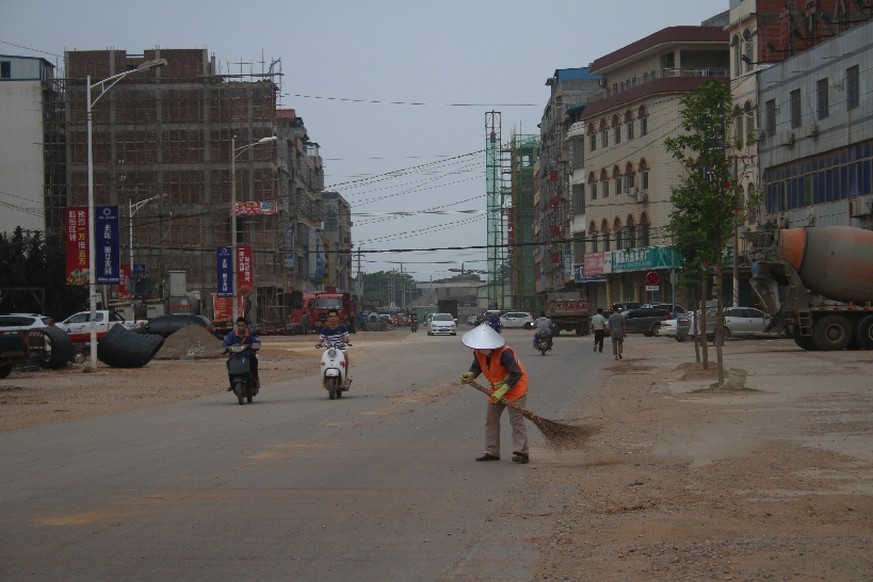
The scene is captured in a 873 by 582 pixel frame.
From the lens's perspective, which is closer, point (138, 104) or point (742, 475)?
point (742, 475)

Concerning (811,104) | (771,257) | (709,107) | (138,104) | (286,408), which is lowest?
(286,408)

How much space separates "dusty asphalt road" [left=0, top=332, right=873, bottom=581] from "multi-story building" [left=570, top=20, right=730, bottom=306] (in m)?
52.9

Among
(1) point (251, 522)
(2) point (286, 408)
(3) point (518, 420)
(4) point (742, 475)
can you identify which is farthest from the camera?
(2) point (286, 408)

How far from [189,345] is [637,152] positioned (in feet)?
141

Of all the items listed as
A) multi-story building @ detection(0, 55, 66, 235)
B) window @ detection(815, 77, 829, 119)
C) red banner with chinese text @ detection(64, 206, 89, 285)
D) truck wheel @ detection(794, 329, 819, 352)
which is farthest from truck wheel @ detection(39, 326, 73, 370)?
multi-story building @ detection(0, 55, 66, 235)

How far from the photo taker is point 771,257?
1517 inches

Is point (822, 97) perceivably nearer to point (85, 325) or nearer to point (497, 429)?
point (85, 325)

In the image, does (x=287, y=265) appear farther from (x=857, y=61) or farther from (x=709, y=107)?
(x=709, y=107)

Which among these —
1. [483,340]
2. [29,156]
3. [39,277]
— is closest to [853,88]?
[483,340]

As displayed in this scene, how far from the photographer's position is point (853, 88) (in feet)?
157

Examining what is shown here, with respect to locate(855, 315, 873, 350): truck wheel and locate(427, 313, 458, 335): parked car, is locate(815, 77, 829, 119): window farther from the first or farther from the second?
locate(427, 313, 458, 335): parked car

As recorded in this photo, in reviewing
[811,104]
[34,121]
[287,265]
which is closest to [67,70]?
[34,121]

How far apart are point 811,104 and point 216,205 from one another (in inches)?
1867

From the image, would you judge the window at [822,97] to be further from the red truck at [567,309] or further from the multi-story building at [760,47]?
the red truck at [567,309]
